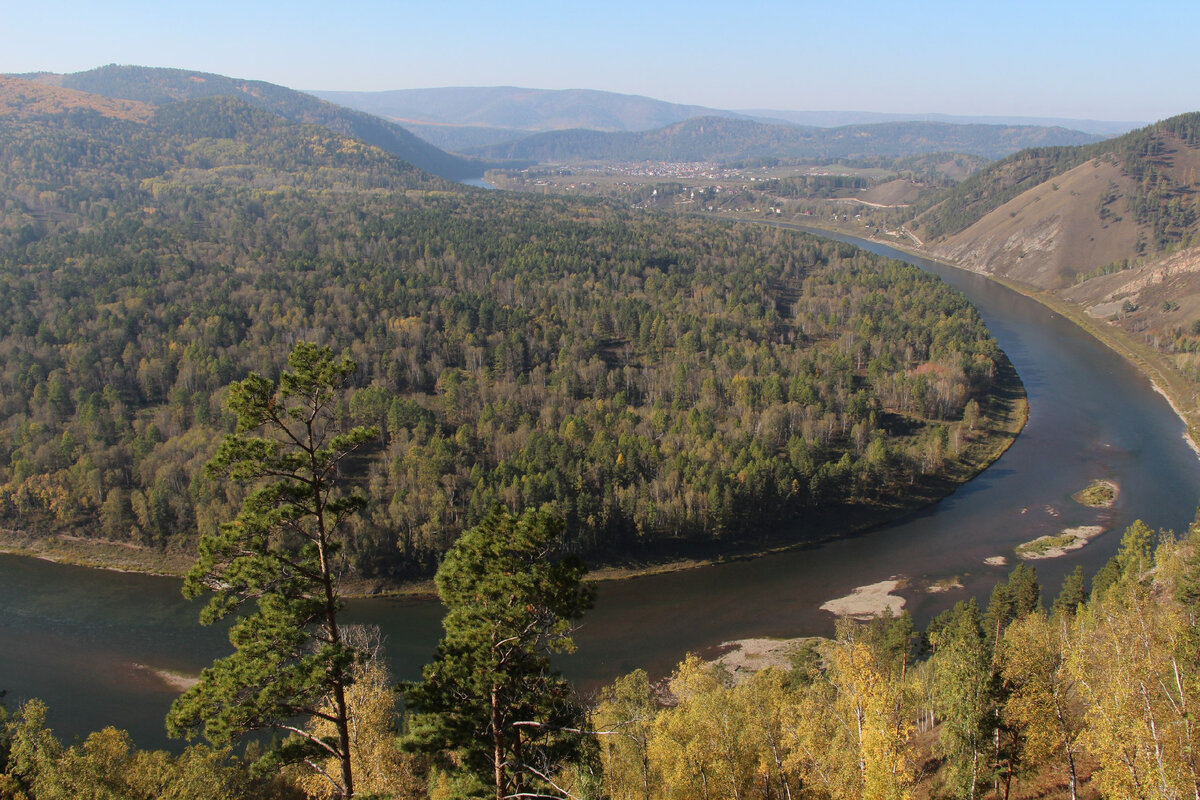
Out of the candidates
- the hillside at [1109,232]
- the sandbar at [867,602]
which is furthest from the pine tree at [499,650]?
the hillside at [1109,232]

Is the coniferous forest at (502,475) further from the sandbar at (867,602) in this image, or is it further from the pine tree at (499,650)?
the sandbar at (867,602)

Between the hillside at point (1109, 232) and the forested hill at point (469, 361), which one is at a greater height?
the hillside at point (1109, 232)

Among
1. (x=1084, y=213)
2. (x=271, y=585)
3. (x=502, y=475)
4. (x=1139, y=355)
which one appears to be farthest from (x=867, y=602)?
(x=1084, y=213)

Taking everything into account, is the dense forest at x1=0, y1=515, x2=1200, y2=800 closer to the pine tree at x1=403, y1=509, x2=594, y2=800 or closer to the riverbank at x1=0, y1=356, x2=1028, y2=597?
the pine tree at x1=403, y1=509, x2=594, y2=800

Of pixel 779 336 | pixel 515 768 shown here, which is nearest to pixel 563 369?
pixel 779 336

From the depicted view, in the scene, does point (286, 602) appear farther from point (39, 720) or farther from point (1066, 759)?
point (1066, 759)
